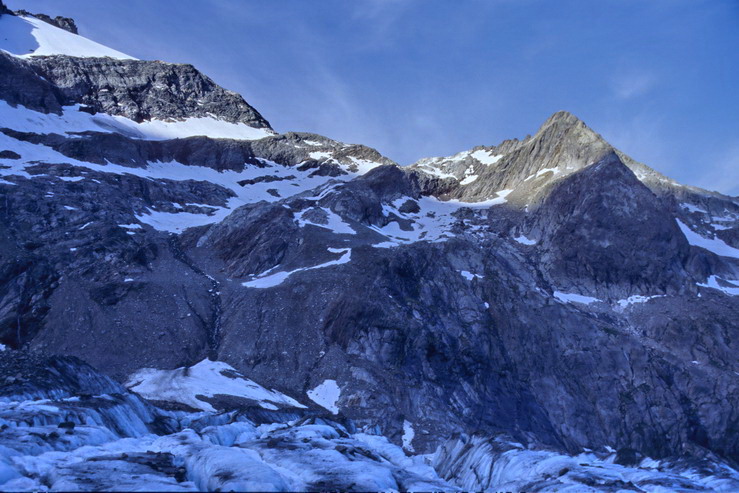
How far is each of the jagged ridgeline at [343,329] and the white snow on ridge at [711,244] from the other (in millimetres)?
860

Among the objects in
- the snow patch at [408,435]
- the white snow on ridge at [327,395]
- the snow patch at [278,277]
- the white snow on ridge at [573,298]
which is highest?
the white snow on ridge at [573,298]

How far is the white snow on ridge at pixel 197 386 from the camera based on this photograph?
6125 cm

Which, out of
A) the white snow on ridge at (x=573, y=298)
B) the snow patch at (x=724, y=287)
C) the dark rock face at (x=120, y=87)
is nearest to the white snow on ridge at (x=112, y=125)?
the dark rock face at (x=120, y=87)

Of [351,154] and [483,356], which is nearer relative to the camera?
[483,356]

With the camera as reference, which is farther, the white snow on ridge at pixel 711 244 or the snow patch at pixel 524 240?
the white snow on ridge at pixel 711 244

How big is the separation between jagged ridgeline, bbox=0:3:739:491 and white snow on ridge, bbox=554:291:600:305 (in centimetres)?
154

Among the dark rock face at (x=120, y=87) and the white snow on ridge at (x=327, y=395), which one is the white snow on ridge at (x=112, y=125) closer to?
the dark rock face at (x=120, y=87)

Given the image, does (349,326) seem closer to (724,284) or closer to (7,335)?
(7,335)

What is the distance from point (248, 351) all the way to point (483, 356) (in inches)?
1328

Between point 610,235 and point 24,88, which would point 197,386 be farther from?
point 24,88

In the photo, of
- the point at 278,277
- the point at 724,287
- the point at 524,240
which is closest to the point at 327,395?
the point at 278,277

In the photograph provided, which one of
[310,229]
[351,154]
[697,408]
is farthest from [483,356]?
[351,154]

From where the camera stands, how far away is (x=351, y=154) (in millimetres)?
194125

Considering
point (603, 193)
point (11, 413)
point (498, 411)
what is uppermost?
point (603, 193)
